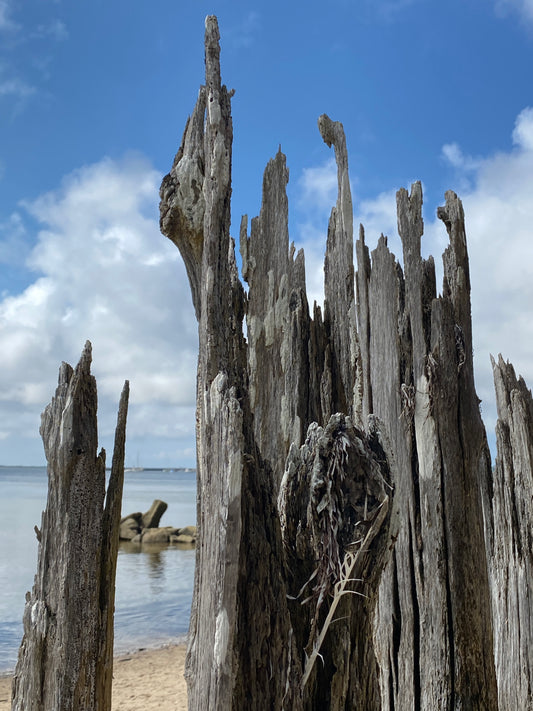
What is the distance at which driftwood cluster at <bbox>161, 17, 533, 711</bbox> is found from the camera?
194cm

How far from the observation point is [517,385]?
4.53m

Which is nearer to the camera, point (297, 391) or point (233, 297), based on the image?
point (233, 297)

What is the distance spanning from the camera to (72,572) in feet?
10.1

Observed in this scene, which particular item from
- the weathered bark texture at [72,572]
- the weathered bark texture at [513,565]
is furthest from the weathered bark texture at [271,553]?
the weathered bark texture at [513,565]

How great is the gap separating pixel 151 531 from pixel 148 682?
50.2 feet

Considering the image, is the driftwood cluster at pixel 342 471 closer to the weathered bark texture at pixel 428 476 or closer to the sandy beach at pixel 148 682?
the weathered bark texture at pixel 428 476

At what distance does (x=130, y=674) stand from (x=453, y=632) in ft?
27.5

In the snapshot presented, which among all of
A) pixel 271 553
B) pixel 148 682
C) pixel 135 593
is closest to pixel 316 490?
pixel 271 553

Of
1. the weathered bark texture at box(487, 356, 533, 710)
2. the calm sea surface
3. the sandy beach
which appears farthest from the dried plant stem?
the calm sea surface

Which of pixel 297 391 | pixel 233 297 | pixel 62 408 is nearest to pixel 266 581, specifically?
pixel 233 297

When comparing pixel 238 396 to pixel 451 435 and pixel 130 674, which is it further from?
pixel 130 674

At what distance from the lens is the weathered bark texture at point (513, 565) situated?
159 inches

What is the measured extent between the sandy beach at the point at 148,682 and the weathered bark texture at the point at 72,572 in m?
6.06

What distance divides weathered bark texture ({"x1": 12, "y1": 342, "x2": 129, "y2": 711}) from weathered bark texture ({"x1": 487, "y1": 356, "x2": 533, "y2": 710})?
90.7 inches
